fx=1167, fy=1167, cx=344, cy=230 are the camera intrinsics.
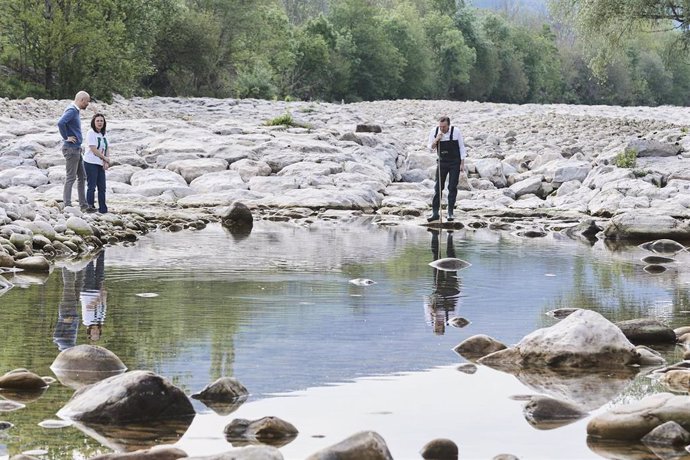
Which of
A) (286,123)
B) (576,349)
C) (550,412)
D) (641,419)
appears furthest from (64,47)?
(641,419)

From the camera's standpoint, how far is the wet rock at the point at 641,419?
225 inches

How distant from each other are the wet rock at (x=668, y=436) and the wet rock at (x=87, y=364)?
324cm

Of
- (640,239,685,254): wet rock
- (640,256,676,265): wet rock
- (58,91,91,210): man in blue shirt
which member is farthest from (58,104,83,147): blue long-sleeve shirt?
(640,239,685,254): wet rock

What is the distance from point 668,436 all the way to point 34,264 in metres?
8.98

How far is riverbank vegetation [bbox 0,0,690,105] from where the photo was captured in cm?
4175

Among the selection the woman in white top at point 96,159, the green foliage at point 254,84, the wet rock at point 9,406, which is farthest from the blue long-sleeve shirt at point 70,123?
the green foliage at point 254,84

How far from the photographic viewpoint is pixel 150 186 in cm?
2444

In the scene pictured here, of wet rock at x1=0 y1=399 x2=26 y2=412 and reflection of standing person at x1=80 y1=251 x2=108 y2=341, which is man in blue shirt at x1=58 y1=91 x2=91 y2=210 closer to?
reflection of standing person at x1=80 y1=251 x2=108 y2=341

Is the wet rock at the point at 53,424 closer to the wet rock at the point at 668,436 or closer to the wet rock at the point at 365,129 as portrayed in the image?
the wet rock at the point at 668,436

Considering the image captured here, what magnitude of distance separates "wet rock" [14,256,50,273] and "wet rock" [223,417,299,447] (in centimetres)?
773

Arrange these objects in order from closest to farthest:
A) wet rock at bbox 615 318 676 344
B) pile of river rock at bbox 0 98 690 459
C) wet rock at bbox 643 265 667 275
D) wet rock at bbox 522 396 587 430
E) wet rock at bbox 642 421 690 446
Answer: wet rock at bbox 642 421 690 446 < pile of river rock at bbox 0 98 690 459 < wet rock at bbox 522 396 587 430 < wet rock at bbox 615 318 676 344 < wet rock at bbox 643 265 667 275

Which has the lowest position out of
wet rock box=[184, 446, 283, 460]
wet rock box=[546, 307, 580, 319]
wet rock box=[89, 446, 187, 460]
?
wet rock box=[546, 307, 580, 319]

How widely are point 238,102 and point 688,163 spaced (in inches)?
915

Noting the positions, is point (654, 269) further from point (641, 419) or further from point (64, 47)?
point (64, 47)
